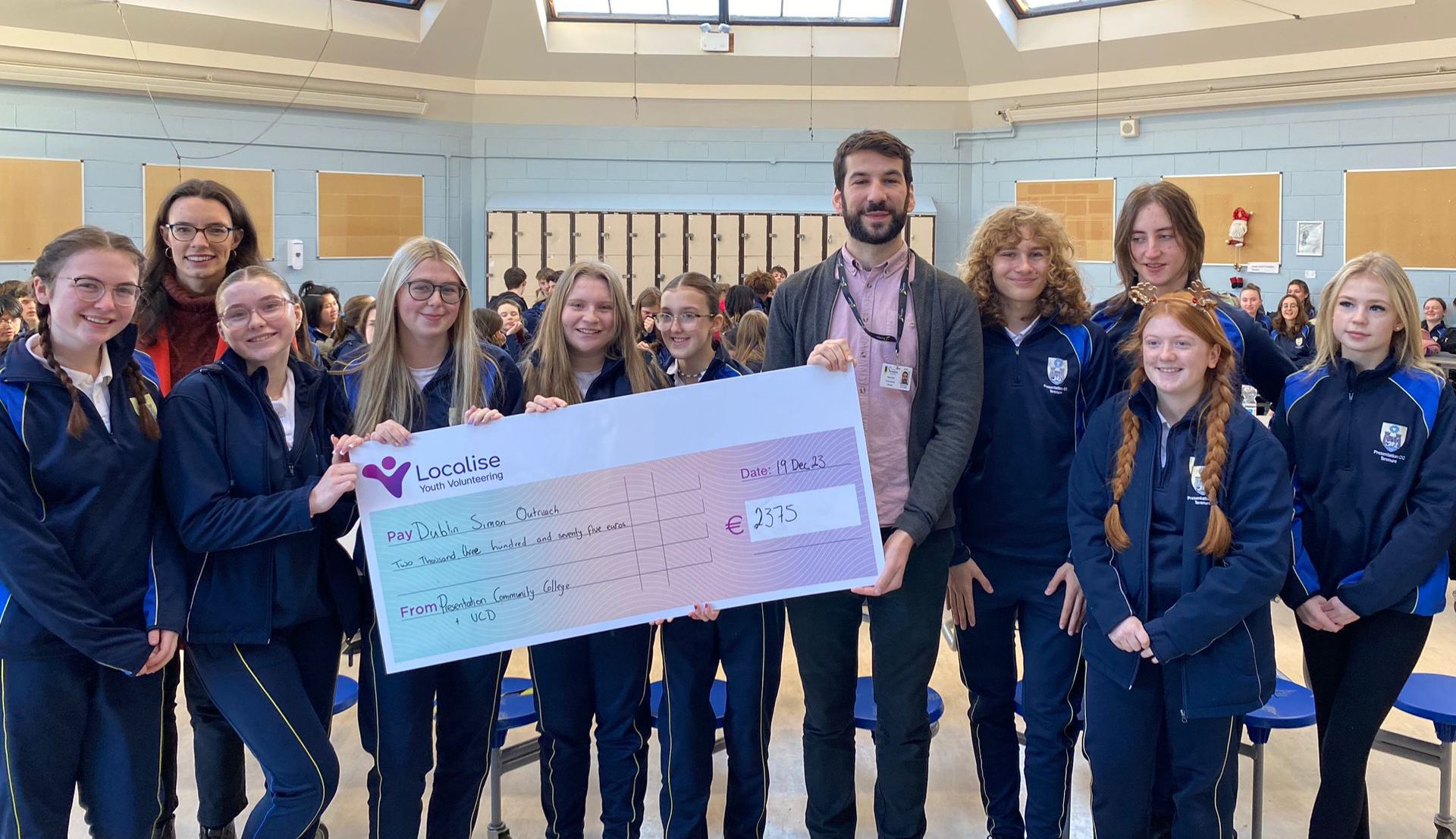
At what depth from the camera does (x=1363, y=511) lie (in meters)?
2.44

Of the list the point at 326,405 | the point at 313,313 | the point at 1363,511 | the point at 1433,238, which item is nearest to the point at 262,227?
the point at 313,313

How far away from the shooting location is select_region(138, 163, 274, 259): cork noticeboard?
366 inches

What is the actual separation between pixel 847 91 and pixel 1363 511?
31.2ft

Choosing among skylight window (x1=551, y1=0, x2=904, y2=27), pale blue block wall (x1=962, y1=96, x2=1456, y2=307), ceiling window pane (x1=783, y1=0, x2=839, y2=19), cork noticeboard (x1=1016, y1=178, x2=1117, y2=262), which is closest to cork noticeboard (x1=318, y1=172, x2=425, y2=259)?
skylight window (x1=551, y1=0, x2=904, y2=27)

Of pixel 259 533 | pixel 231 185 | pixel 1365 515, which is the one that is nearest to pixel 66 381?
pixel 259 533

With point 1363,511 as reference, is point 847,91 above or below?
above

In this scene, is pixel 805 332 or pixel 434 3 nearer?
pixel 805 332

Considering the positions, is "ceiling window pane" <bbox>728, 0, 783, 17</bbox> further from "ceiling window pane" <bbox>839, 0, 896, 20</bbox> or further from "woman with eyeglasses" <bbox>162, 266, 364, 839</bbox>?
"woman with eyeglasses" <bbox>162, 266, 364, 839</bbox>

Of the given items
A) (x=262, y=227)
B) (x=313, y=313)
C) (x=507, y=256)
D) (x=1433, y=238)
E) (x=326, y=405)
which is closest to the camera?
(x=326, y=405)

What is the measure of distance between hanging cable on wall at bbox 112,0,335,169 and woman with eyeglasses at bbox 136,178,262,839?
745 centimetres

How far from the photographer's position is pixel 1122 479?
2.33m

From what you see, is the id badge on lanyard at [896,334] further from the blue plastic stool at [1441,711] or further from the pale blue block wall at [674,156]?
the pale blue block wall at [674,156]

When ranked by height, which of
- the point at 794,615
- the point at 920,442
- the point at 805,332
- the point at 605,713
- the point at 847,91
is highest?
the point at 847,91

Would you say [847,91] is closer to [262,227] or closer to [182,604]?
[262,227]
